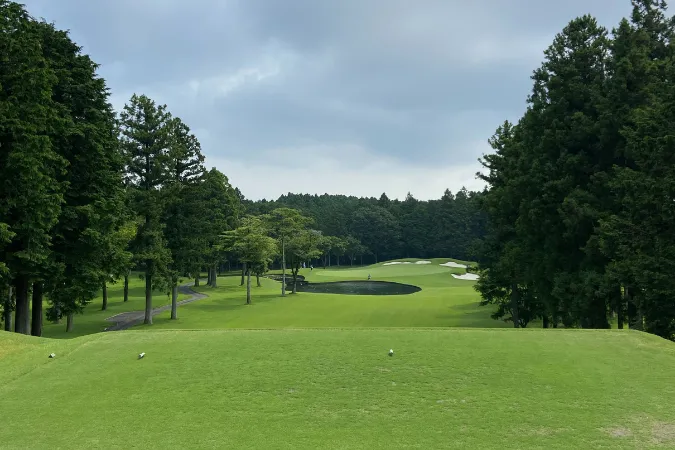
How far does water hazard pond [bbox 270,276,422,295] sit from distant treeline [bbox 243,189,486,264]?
3806 cm

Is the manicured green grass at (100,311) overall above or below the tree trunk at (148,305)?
below

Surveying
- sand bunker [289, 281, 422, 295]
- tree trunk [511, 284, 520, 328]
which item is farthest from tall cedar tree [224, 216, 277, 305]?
tree trunk [511, 284, 520, 328]

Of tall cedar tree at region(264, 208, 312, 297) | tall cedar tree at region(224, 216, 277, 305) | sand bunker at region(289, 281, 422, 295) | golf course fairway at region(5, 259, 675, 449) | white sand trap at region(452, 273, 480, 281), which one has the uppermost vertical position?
tall cedar tree at region(264, 208, 312, 297)

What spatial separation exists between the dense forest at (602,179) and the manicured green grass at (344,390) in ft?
21.4

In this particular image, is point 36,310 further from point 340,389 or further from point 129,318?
point 340,389

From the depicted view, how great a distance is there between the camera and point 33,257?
19094 millimetres

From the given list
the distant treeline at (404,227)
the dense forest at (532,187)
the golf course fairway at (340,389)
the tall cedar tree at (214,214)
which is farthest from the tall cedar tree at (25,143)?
the distant treeline at (404,227)

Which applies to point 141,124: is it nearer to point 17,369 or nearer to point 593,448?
point 17,369

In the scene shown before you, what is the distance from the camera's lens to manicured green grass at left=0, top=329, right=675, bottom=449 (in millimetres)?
8664

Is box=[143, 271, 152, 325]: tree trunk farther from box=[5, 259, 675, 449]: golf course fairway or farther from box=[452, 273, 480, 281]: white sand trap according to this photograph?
box=[452, 273, 480, 281]: white sand trap

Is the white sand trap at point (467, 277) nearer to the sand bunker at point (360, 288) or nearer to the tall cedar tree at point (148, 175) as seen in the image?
the sand bunker at point (360, 288)

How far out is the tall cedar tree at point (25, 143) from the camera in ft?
59.9

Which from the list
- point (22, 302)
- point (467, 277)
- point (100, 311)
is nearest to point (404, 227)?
point (467, 277)

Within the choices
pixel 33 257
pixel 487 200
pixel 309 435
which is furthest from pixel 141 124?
pixel 309 435
